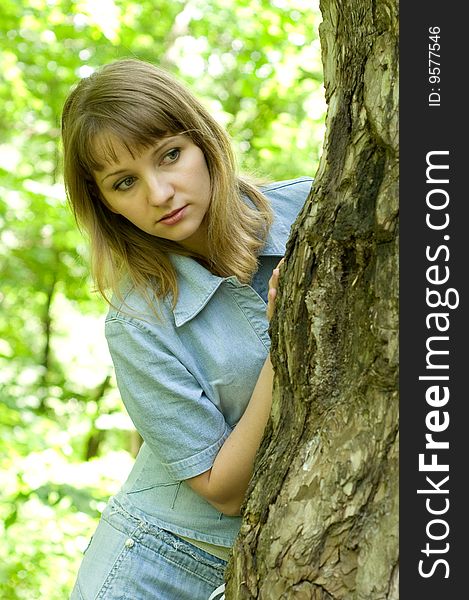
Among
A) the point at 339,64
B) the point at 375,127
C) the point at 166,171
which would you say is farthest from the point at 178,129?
the point at 375,127

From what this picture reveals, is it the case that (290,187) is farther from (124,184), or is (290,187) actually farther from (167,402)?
(167,402)

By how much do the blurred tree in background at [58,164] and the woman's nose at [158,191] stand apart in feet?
6.11

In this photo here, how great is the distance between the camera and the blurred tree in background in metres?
4.37

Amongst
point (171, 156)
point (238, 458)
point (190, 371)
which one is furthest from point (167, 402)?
point (171, 156)

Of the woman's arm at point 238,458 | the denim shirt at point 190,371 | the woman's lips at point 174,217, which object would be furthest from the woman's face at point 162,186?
the woman's arm at point 238,458

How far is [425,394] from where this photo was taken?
1058 millimetres

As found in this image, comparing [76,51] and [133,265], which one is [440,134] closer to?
[133,265]

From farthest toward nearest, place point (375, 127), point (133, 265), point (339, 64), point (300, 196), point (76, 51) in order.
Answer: point (76, 51) → point (300, 196) → point (133, 265) → point (339, 64) → point (375, 127)

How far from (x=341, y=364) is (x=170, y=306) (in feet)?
1.92

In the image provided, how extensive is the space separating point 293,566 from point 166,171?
86 cm

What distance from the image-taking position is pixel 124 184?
67.2 inches

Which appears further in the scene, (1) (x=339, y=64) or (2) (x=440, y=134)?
(1) (x=339, y=64)

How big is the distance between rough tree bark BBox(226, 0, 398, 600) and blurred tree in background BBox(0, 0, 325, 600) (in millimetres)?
2227

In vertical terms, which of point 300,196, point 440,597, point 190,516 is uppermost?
point 300,196
